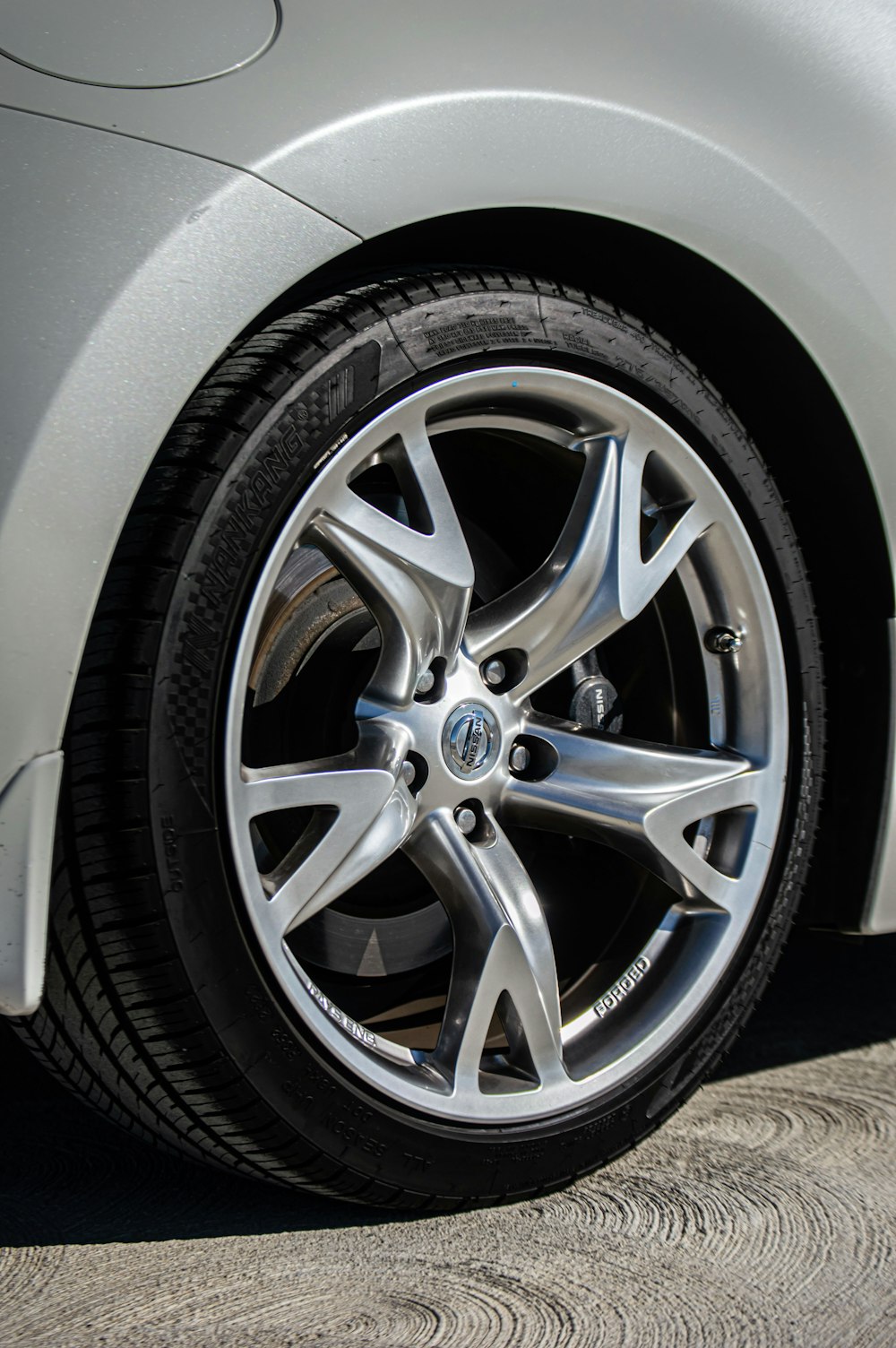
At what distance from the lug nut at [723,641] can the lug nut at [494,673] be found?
1.00ft

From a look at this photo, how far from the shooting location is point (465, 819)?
5.24 ft

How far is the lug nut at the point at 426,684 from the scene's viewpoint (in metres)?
1.55

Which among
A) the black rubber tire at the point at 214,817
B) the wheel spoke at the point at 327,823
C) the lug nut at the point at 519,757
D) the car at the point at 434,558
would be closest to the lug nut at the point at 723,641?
the car at the point at 434,558

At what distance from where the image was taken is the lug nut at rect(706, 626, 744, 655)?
1.77 m

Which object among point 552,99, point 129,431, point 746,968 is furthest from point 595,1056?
point 552,99

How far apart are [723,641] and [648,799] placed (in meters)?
0.24

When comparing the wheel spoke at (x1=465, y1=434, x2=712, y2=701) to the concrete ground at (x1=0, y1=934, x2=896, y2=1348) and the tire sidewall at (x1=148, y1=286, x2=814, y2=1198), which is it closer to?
the tire sidewall at (x1=148, y1=286, x2=814, y2=1198)

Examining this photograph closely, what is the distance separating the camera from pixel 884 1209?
5.12 ft

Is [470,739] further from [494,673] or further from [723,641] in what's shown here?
[723,641]

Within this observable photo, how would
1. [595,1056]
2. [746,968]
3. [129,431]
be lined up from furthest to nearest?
[746,968] → [595,1056] → [129,431]

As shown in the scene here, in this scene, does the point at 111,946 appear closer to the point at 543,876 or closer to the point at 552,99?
the point at 543,876

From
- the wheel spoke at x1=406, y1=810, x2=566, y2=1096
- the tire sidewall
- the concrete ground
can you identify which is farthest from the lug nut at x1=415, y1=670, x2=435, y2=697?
the concrete ground

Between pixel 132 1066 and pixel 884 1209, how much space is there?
889 millimetres

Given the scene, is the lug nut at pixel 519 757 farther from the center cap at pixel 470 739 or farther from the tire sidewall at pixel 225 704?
the tire sidewall at pixel 225 704
